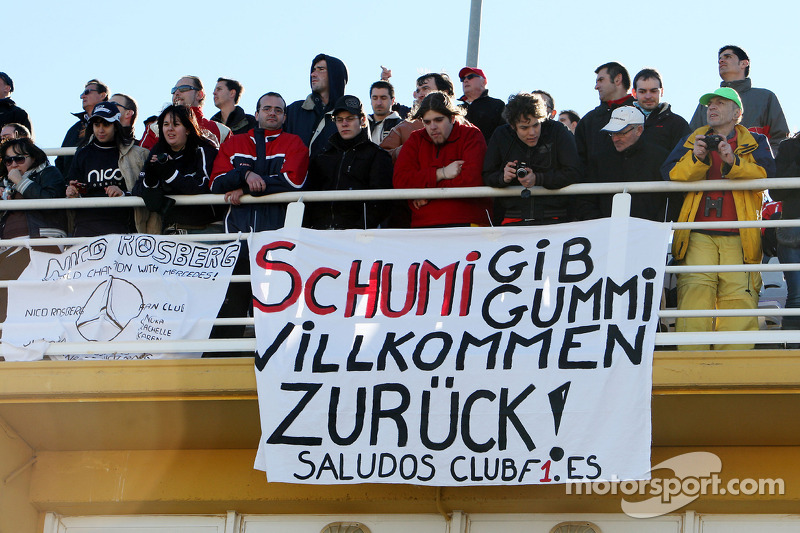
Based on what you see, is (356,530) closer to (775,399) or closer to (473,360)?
(473,360)

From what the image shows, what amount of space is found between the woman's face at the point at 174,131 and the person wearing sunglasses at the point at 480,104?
2.32 m

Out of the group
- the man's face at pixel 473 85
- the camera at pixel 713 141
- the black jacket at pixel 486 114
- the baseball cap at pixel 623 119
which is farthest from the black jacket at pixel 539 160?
the man's face at pixel 473 85

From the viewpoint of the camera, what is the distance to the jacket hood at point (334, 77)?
9664mm

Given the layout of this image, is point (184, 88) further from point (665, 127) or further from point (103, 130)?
point (665, 127)

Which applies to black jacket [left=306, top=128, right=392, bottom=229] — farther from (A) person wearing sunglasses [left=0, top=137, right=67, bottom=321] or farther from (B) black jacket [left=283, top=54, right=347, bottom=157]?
(A) person wearing sunglasses [left=0, top=137, right=67, bottom=321]

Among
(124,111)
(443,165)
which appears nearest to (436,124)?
(443,165)

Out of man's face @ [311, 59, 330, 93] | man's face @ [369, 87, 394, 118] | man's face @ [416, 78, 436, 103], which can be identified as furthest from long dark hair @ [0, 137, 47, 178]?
man's face @ [416, 78, 436, 103]

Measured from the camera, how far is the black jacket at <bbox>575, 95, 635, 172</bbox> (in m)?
8.20

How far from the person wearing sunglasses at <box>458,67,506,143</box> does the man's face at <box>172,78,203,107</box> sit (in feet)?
8.22

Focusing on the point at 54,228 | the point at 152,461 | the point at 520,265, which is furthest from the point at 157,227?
the point at 520,265

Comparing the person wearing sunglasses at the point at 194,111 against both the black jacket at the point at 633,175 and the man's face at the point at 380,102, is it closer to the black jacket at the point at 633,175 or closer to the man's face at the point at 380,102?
the man's face at the point at 380,102

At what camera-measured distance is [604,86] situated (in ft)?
29.4

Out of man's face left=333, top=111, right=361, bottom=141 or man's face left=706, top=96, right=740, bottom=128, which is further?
man's face left=333, top=111, right=361, bottom=141

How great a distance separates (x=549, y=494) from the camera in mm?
7340
